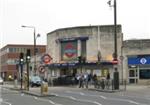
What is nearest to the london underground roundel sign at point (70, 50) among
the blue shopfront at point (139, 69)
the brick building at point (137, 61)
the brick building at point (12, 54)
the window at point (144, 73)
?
the brick building at point (137, 61)

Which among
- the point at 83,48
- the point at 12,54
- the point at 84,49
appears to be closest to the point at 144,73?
the point at 84,49

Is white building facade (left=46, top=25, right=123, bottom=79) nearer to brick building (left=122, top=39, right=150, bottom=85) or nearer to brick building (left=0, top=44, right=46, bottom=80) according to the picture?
brick building (left=122, top=39, right=150, bottom=85)

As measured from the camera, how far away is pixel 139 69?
6775cm

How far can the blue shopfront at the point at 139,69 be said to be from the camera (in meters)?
66.8

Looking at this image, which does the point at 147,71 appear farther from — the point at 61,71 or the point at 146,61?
the point at 61,71

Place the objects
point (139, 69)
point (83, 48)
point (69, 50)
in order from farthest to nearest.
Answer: point (69, 50) < point (83, 48) < point (139, 69)

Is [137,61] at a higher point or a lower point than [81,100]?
higher

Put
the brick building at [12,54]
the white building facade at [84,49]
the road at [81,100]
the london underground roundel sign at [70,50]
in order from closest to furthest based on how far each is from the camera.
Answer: the road at [81,100]
the white building facade at [84,49]
the london underground roundel sign at [70,50]
the brick building at [12,54]

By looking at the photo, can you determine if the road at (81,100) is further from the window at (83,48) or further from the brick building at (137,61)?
the window at (83,48)

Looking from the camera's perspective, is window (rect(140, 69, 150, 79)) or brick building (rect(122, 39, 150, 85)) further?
brick building (rect(122, 39, 150, 85))

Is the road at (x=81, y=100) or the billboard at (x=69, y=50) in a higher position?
the billboard at (x=69, y=50)

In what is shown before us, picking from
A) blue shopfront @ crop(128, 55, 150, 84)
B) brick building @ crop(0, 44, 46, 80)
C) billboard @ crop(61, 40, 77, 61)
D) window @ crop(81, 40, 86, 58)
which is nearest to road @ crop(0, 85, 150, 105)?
blue shopfront @ crop(128, 55, 150, 84)

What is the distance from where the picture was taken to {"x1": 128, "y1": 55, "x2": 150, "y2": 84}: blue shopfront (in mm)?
66812

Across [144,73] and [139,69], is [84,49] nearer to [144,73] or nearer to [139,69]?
[139,69]
